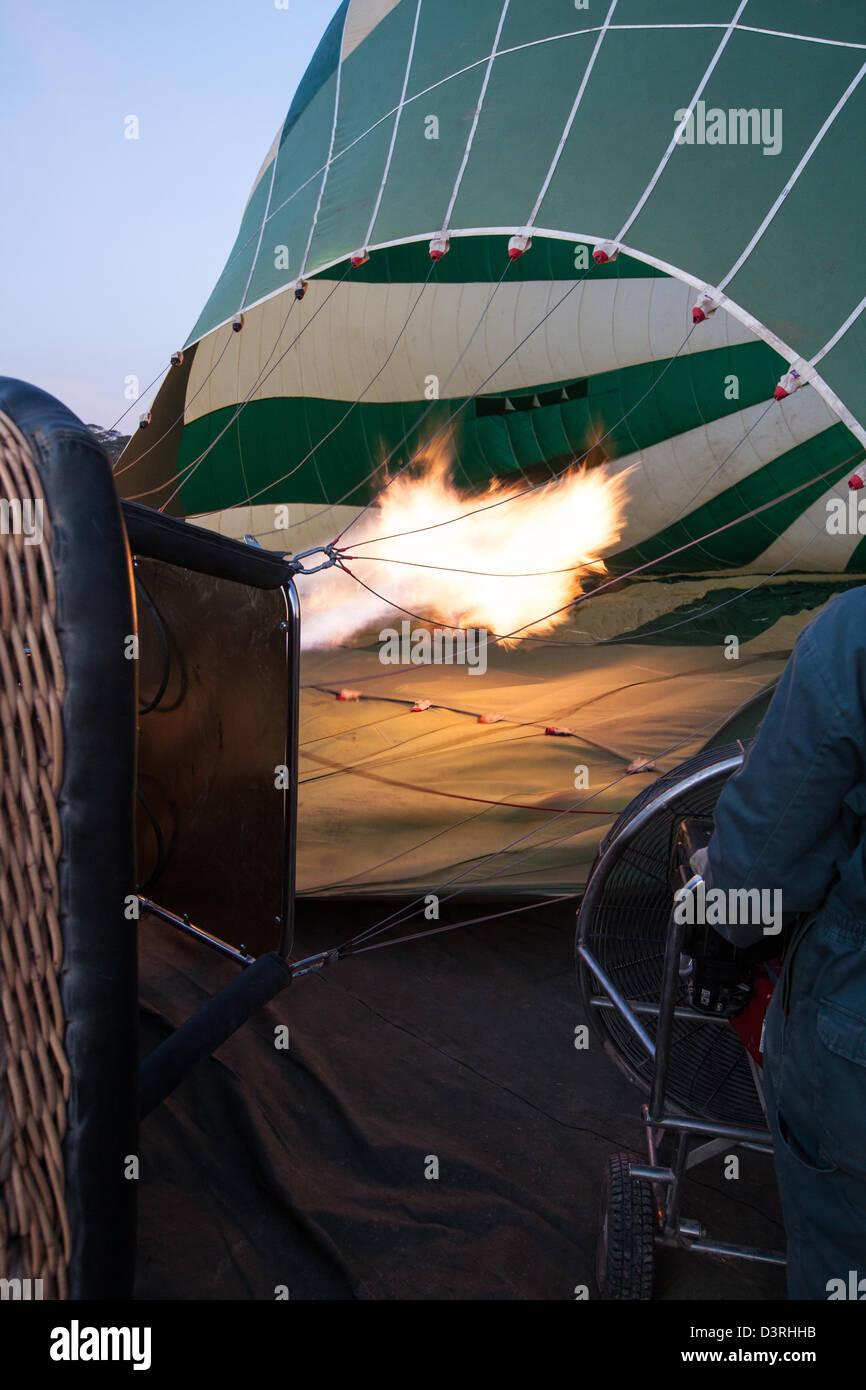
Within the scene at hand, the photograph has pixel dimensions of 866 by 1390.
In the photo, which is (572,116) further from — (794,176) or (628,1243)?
(628,1243)

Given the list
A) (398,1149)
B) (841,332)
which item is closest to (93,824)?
(398,1149)

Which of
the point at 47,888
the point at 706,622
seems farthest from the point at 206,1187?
the point at 706,622

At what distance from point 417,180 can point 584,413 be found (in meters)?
1.68

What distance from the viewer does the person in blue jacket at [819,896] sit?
98 centimetres

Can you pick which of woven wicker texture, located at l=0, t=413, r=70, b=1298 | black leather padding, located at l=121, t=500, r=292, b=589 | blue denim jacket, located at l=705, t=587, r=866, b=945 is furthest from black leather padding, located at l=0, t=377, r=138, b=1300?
blue denim jacket, located at l=705, t=587, r=866, b=945

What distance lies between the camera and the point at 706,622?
551 centimetres

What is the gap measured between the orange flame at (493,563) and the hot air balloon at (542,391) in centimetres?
2

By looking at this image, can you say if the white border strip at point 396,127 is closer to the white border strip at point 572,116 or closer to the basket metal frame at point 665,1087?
the white border strip at point 572,116

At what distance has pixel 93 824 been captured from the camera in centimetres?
80

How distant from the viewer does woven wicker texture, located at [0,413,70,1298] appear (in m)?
0.77

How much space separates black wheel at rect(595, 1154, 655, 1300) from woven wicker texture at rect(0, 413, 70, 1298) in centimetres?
107

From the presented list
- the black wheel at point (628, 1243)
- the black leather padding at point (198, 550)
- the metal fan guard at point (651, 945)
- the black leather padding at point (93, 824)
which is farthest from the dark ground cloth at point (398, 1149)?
the black leather padding at point (198, 550)

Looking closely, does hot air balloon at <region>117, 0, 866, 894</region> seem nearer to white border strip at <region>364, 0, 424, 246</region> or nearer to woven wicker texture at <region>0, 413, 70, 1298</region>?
white border strip at <region>364, 0, 424, 246</region>
